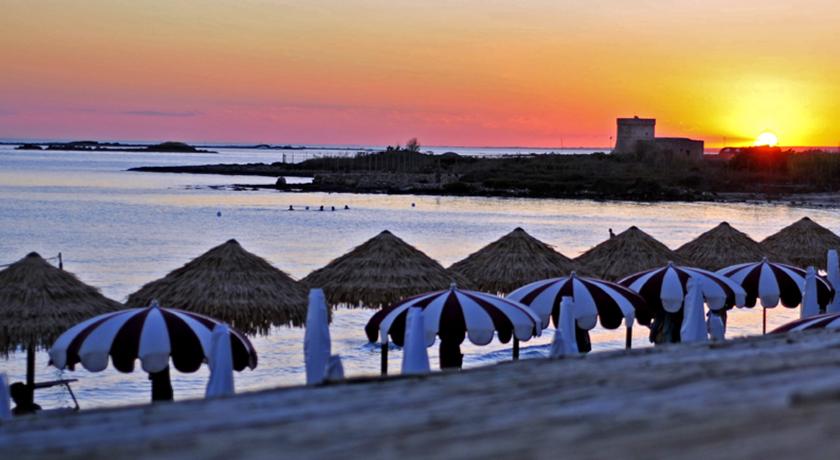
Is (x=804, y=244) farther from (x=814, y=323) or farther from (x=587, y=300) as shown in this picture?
(x=814, y=323)

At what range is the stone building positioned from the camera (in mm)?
102075

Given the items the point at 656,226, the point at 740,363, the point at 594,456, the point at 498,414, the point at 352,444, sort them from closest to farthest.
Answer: the point at 594,456 → the point at 352,444 → the point at 498,414 → the point at 740,363 → the point at 656,226

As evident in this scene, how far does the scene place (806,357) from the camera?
3986mm

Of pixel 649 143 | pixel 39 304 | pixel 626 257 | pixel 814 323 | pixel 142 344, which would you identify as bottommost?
pixel 142 344

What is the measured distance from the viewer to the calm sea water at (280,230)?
715 inches

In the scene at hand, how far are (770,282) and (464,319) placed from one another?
5.55m

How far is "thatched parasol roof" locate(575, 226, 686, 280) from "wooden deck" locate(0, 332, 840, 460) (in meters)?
11.6

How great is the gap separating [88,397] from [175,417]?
12864mm

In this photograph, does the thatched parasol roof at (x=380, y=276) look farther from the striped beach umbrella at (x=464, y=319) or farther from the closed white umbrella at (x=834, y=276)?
the closed white umbrella at (x=834, y=276)

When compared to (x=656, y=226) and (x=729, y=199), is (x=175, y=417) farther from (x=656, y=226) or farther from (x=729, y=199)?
(x=729, y=199)

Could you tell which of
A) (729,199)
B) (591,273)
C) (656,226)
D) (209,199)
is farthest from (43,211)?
(591,273)

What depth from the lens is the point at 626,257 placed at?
15945 millimetres

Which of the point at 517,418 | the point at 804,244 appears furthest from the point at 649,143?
the point at 517,418

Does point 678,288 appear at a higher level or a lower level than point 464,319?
higher
